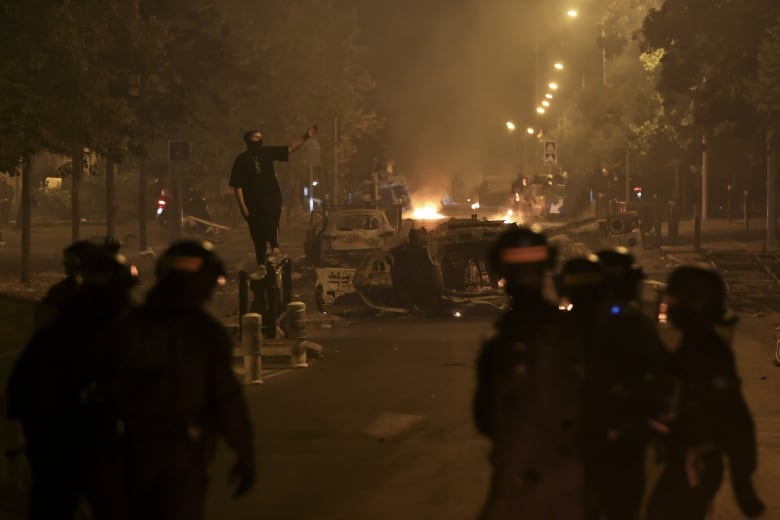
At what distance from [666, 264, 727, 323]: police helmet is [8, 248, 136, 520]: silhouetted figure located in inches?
94.9

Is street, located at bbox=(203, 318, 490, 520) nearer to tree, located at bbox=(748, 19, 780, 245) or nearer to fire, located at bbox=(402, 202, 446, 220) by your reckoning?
tree, located at bbox=(748, 19, 780, 245)

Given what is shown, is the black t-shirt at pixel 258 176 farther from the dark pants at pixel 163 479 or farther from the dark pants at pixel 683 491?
the dark pants at pixel 163 479

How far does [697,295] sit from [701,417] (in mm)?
529

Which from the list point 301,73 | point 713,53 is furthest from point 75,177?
point 301,73

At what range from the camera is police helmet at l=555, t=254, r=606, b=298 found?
6.29 meters

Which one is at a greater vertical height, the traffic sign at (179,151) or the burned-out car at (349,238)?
the traffic sign at (179,151)

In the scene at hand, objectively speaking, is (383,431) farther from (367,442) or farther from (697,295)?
(697,295)

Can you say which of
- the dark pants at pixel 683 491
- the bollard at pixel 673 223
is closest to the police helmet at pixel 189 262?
the dark pants at pixel 683 491

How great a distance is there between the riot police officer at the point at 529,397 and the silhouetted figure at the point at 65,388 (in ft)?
5.63

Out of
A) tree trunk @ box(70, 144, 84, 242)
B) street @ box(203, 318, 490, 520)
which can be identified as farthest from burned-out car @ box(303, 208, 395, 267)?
street @ box(203, 318, 490, 520)

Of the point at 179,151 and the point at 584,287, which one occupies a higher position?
the point at 179,151

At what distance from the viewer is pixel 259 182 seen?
17.9 m

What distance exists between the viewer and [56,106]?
29516 millimetres

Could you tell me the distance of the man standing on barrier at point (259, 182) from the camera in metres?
17.8
